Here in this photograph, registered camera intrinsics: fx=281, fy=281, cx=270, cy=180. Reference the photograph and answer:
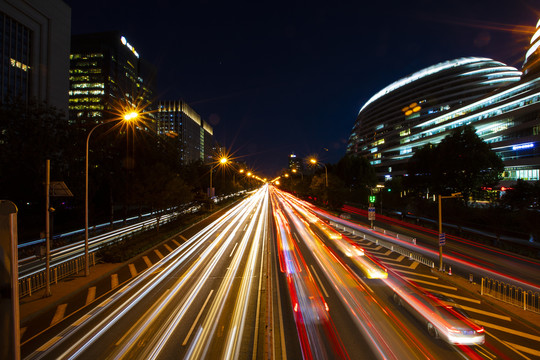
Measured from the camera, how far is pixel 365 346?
30.6ft

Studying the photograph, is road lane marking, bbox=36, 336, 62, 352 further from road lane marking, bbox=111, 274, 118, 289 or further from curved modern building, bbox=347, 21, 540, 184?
curved modern building, bbox=347, 21, 540, 184

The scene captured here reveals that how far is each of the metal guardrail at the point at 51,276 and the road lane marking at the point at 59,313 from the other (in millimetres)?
1976

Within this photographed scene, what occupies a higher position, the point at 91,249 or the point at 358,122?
the point at 358,122

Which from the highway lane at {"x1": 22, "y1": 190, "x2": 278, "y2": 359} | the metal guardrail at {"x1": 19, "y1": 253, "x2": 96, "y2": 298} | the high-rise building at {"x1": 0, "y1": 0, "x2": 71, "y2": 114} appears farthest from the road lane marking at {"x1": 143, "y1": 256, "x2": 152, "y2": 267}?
the high-rise building at {"x1": 0, "y1": 0, "x2": 71, "y2": 114}

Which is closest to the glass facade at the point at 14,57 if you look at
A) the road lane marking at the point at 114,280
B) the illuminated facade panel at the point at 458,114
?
the road lane marking at the point at 114,280

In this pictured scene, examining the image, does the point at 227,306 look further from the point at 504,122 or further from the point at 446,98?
the point at 446,98

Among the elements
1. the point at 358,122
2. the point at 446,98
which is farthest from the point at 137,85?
the point at 446,98

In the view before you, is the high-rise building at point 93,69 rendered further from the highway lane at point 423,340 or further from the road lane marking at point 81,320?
the highway lane at point 423,340

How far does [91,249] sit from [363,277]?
21.3 meters

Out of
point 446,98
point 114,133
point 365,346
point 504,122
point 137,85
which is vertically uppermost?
point 137,85

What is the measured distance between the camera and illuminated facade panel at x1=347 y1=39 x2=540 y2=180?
175 feet

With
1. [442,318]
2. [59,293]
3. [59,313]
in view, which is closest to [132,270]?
[59,293]

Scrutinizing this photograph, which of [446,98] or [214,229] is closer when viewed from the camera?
[214,229]

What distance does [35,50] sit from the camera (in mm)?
57562
